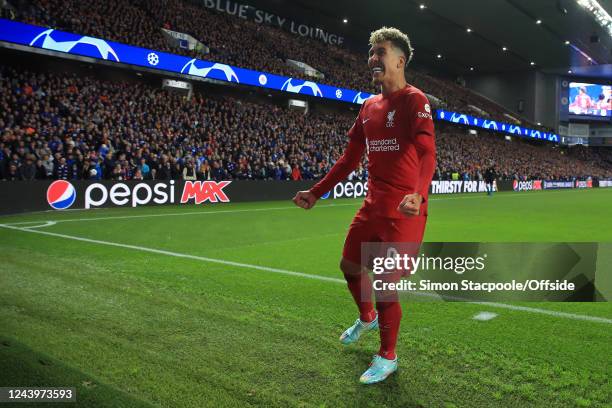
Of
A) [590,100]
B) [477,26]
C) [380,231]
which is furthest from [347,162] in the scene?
[590,100]

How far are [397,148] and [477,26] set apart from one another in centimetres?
4327

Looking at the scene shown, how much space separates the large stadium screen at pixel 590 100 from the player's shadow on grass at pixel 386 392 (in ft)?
230

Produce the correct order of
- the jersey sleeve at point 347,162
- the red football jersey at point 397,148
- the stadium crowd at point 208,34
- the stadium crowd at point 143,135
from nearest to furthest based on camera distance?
the red football jersey at point 397,148, the jersey sleeve at point 347,162, the stadium crowd at point 143,135, the stadium crowd at point 208,34

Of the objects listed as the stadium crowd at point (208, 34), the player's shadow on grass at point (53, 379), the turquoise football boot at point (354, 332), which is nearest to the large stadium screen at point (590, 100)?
the stadium crowd at point (208, 34)

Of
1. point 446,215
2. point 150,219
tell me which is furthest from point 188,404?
point 446,215

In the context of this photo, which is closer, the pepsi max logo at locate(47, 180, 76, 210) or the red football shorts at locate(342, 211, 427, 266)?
the red football shorts at locate(342, 211, 427, 266)

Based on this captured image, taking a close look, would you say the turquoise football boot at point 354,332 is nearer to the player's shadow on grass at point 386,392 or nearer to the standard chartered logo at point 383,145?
the player's shadow on grass at point 386,392

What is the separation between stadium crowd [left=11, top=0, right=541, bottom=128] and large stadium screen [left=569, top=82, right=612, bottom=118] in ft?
83.9

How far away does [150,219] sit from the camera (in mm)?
12875

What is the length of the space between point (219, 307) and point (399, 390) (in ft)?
7.72

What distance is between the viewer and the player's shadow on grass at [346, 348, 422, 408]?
307 centimetres

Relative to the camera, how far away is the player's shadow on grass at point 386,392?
307 centimetres

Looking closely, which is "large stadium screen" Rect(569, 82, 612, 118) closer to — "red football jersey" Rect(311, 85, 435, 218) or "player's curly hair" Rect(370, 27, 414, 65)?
"player's curly hair" Rect(370, 27, 414, 65)

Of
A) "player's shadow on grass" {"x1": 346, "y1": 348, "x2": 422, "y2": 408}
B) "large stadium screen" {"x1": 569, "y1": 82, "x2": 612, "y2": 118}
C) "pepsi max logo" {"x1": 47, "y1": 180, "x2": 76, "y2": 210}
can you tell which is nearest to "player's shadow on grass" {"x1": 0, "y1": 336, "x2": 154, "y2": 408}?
"player's shadow on grass" {"x1": 346, "y1": 348, "x2": 422, "y2": 408}
